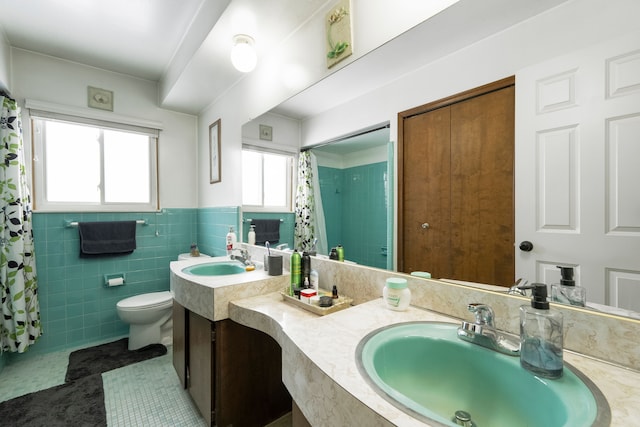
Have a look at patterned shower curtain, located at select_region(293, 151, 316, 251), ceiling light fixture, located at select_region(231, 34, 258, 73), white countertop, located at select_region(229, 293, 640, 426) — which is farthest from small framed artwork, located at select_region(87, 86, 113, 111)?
white countertop, located at select_region(229, 293, 640, 426)

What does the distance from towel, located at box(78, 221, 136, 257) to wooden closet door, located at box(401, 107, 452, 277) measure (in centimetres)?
248

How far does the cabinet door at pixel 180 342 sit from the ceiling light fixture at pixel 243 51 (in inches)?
57.8

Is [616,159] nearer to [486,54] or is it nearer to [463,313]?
[486,54]

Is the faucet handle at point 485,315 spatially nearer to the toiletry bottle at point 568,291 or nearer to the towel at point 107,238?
the toiletry bottle at point 568,291

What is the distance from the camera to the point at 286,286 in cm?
148

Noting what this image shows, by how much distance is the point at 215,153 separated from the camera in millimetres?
2432

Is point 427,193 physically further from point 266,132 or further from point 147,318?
point 147,318

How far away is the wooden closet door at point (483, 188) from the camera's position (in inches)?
30.3

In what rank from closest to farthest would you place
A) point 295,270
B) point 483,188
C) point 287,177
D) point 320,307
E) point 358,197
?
point 483,188 < point 320,307 < point 358,197 < point 295,270 < point 287,177

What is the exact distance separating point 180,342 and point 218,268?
1.63 feet

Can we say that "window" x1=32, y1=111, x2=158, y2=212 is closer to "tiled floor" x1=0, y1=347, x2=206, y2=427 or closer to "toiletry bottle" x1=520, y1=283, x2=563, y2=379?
"tiled floor" x1=0, y1=347, x2=206, y2=427

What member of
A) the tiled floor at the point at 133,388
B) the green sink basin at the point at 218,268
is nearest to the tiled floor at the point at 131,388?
the tiled floor at the point at 133,388

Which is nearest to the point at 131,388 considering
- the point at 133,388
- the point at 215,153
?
the point at 133,388

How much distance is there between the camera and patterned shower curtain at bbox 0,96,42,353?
6.09 feet
